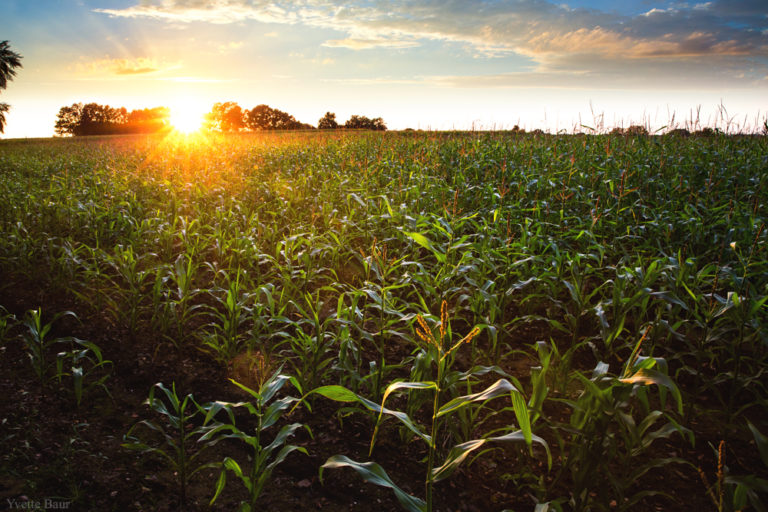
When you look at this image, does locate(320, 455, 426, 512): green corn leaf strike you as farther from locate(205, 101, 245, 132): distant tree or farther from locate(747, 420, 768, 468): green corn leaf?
locate(205, 101, 245, 132): distant tree

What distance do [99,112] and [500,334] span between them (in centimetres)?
8889

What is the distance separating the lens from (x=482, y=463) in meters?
2.22

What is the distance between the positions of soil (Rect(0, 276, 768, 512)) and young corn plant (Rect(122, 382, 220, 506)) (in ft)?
0.15

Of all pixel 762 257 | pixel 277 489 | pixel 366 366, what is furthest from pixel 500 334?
pixel 762 257

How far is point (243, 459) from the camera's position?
223 cm

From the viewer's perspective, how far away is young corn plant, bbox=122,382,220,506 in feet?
6.48

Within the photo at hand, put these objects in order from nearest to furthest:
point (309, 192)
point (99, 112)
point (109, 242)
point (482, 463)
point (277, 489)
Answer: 1. point (277, 489)
2. point (482, 463)
3. point (109, 242)
4. point (309, 192)
5. point (99, 112)

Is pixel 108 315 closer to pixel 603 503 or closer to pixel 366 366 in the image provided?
pixel 366 366

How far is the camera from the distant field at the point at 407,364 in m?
1.88

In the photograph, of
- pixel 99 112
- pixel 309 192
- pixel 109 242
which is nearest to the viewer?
pixel 109 242

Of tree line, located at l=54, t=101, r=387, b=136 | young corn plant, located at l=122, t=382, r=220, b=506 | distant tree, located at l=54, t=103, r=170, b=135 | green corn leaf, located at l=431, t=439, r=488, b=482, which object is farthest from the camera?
distant tree, located at l=54, t=103, r=170, b=135

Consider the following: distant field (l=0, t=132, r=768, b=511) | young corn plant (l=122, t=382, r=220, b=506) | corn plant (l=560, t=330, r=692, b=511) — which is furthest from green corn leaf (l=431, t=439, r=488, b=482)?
young corn plant (l=122, t=382, r=220, b=506)

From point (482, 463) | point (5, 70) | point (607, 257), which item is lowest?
point (482, 463)

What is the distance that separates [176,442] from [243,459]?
1.36ft
